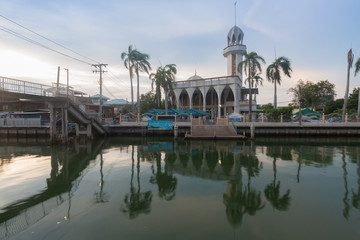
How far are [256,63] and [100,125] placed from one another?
84.1 ft

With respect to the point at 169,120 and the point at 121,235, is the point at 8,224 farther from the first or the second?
the point at 169,120

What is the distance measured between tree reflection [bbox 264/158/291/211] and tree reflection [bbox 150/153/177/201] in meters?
3.91

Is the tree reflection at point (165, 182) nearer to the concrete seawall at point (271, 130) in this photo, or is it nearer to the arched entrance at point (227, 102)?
the concrete seawall at point (271, 130)

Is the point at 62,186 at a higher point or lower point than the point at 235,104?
lower

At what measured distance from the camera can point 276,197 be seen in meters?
7.48

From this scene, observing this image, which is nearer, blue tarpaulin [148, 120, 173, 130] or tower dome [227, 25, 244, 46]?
blue tarpaulin [148, 120, 173, 130]

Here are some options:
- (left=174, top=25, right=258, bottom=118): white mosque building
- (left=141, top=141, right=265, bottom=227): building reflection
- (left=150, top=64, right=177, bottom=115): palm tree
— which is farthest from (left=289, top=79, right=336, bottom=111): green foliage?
(left=141, top=141, right=265, bottom=227): building reflection

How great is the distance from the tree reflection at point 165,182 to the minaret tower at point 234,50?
4078 cm

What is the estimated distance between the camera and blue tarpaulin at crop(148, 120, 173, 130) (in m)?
26.4

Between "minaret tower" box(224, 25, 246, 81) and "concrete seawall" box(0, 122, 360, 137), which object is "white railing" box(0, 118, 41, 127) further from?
"minaret tower" box(224, 25, 246, 81)

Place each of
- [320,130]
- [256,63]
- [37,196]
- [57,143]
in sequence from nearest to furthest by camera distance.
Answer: [37,196] → [57,143] → [320,130] → [256,63]

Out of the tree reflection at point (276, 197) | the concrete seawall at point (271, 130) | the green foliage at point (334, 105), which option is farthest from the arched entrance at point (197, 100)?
the green foliage at point (334, 105)

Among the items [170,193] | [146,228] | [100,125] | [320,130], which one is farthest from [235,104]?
[146,228]

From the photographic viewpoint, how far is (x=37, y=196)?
300 inches
